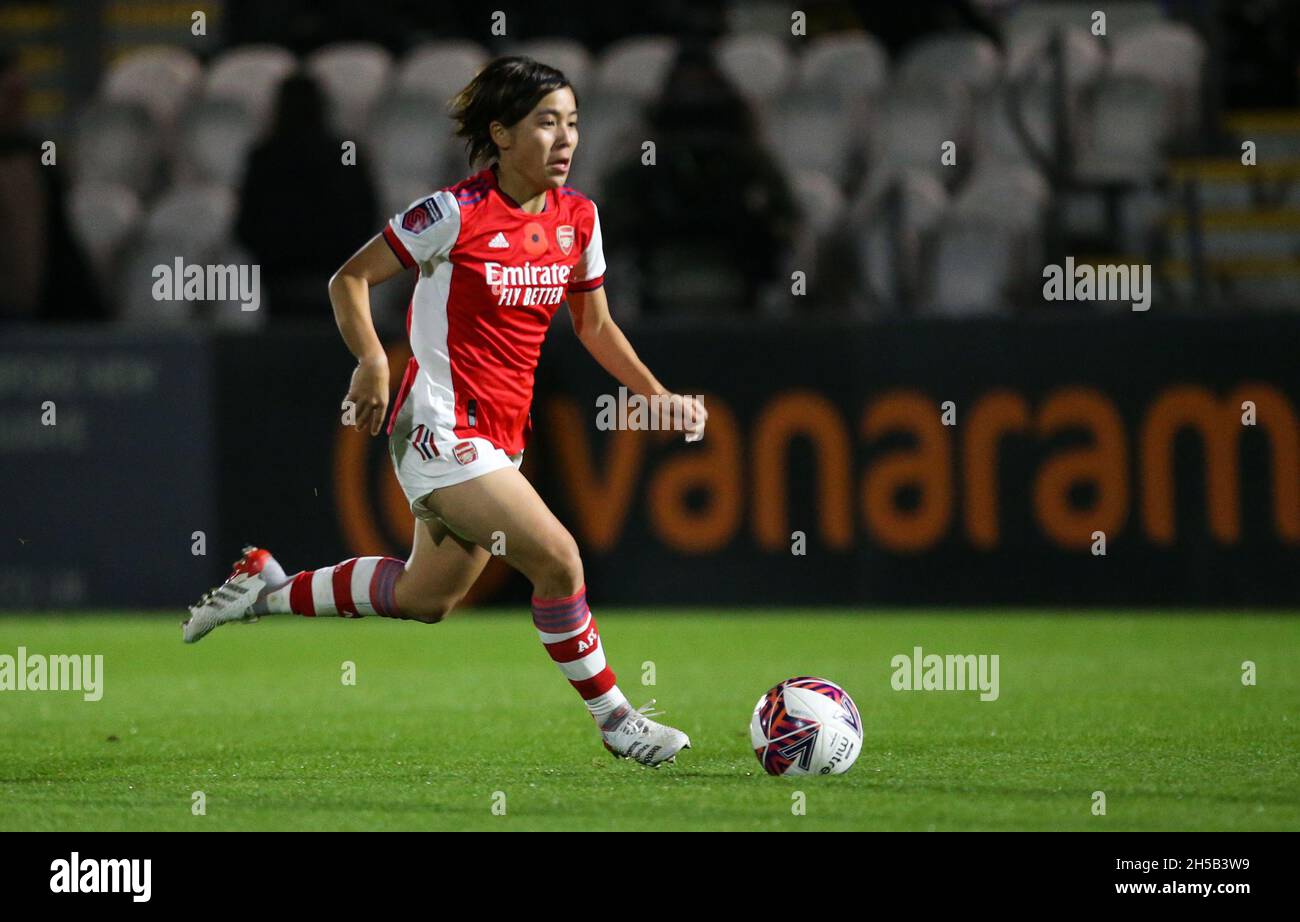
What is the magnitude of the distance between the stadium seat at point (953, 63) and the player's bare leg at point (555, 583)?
9148mm

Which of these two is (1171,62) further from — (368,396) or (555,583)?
(368,396)

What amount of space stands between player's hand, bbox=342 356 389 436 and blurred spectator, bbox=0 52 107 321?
8105 mm

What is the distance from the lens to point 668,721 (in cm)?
771

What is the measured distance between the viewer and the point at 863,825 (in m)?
5.34

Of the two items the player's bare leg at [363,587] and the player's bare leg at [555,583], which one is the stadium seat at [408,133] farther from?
the player's bare leg at [555,583]

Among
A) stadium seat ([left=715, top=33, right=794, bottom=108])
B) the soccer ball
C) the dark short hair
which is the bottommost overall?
the soccer ball

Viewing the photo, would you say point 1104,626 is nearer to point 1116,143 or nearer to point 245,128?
point 1116,143

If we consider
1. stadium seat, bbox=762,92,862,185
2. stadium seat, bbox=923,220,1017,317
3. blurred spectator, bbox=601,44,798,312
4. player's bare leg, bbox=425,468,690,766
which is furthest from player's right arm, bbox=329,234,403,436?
stadium seat, bbox=762,92,862,185

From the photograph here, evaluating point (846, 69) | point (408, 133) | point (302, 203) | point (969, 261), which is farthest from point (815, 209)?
point (408, 133)

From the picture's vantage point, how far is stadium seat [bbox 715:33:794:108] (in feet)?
50.7

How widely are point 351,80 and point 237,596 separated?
31.8 feet

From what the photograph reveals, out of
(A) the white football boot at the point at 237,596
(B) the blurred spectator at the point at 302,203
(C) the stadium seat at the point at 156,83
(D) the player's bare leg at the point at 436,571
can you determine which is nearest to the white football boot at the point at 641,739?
(D) the player's bare leg at the point at 436,571

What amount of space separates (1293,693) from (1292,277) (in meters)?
5.75

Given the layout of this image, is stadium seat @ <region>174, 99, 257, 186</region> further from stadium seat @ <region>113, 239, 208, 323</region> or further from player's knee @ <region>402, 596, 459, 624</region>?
player's knee @ <region>402, 596, 459, 624</region>
